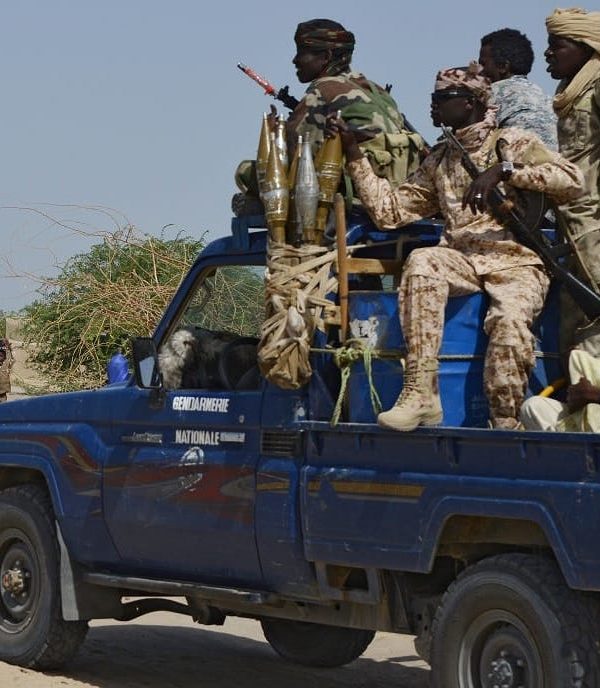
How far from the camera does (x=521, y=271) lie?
562cm

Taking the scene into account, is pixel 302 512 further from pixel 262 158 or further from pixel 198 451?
pixel 262 158

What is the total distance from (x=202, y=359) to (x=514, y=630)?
2138mm

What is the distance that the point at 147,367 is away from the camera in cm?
659

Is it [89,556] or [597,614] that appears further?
[89,556]

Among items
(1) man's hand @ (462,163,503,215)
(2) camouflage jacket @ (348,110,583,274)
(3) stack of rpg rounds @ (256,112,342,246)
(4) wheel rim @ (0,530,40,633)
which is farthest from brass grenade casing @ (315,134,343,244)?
(4) wheel rim @ (0,530,40,633)


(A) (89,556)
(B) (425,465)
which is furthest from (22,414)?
(B) (425,465)

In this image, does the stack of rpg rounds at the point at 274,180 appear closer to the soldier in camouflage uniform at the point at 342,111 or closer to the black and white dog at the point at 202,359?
the soldier in camouflage uniform at the point at 342,111

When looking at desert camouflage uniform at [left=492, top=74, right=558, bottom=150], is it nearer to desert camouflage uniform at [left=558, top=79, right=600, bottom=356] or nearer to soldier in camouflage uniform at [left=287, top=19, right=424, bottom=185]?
soldier in camouflage uniform at [left=287, top=19, right=424, bottom=185]

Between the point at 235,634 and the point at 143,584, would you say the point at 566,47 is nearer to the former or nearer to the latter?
the point at 143,584

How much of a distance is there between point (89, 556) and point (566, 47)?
3.07 m

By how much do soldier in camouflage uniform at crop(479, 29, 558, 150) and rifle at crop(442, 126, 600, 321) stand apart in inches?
32.8

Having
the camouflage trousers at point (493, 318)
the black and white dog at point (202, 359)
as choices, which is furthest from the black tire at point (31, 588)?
the camouflage trousers at point (493, 318)

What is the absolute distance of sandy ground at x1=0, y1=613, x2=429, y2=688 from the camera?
7.18m

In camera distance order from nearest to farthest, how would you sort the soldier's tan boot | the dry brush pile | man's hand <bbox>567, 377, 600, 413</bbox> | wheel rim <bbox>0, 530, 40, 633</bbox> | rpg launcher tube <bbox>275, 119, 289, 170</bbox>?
1. man's hand <bbox>567, 377, 600, 413</bbox>
2. the soldier's tan boot
3. rpg launcher tube <bbox>275, 119, 289, 170</bbox>
4. wheel rim <bbox>0, 530, 40, 633</bbox>
5. the dry brush pile
